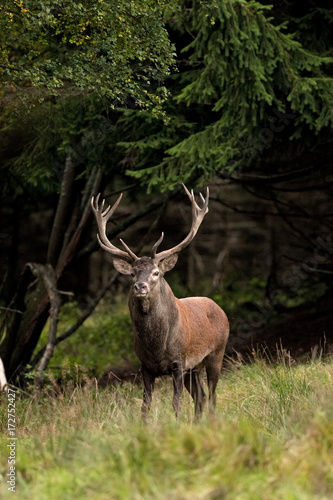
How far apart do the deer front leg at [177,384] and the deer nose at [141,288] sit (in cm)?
90

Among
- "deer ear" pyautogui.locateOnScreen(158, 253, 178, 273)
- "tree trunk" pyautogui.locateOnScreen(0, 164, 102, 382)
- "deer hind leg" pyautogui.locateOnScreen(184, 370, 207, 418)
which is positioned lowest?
"tree trunk" pyautogui.locateOnScreen(0, 164, 102, 382)

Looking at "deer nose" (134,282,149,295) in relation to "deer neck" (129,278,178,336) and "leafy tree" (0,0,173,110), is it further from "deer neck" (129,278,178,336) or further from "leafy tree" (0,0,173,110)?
"leafy tree" (0,0,173,110)

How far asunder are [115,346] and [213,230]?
18.9ft

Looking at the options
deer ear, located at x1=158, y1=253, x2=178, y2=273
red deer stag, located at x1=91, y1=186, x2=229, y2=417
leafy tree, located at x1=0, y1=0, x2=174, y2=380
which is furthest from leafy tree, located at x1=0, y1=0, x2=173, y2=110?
deer ear, located at x1=158, y1=253, x2=178, y2=273

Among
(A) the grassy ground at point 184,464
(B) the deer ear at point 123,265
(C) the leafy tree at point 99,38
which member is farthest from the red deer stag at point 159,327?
(A) the grassy ground at point 184,464

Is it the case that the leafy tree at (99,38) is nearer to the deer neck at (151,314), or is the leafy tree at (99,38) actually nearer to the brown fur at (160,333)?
the brown fur at (160,333)

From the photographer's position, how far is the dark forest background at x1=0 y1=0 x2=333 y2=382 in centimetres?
832

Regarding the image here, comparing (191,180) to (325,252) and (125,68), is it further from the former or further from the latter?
(325,252)

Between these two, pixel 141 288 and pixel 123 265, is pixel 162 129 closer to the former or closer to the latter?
pixel 123 265

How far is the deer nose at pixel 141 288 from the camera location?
22.6 feet

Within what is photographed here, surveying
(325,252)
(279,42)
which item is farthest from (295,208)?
(279,42)

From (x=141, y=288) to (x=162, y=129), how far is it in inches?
177

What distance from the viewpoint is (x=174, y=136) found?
10719 mm

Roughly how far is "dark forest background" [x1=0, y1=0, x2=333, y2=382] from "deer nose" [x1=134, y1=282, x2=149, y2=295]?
225 centimetres
